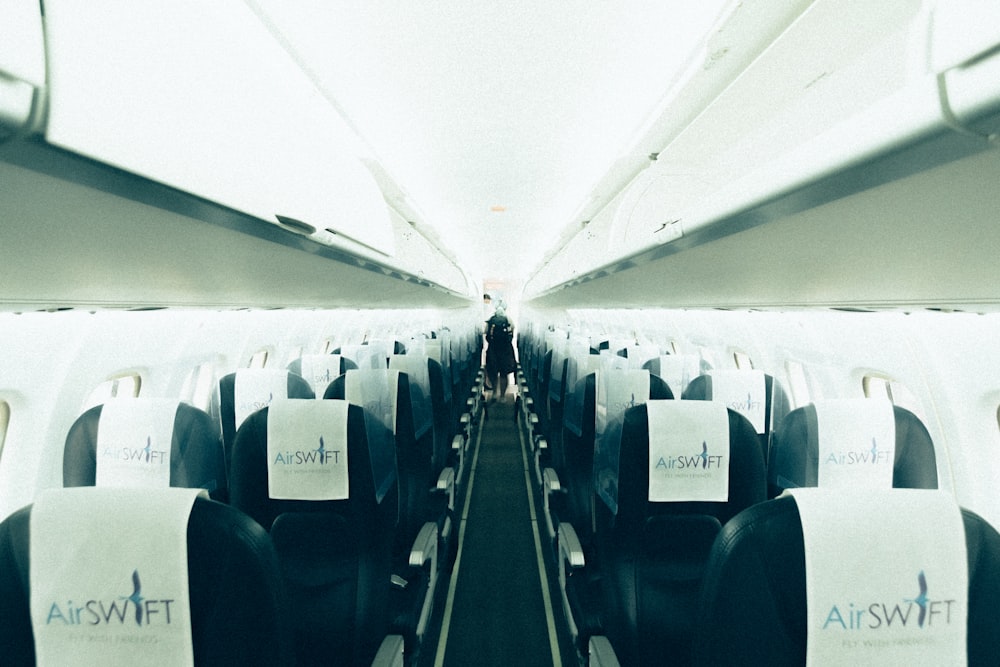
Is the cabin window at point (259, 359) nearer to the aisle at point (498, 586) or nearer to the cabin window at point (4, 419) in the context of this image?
the aisle at point (498, 586)

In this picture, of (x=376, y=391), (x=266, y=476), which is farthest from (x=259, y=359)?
(x=266, y=476)

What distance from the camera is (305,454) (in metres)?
1.82

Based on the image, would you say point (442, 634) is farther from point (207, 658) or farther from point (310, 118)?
point (310, 118)

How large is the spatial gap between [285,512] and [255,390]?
168cm

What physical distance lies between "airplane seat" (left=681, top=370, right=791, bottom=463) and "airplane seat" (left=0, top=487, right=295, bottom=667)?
2.77 meters

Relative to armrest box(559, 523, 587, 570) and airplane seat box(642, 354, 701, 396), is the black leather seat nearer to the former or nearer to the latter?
armrest box(559, 523, 587, 570)

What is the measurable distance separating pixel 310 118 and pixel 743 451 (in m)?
1.82

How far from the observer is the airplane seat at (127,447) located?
7.42 feet

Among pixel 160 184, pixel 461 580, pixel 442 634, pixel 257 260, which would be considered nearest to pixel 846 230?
pixel 160 184

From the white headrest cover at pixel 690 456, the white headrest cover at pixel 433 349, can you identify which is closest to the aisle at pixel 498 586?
the white headrest cover at pixel 433 349

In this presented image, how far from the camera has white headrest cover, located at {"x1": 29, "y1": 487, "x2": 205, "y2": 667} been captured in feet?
3.08

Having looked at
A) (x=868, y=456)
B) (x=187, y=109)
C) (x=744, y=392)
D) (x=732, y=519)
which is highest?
(x=187, y=109)

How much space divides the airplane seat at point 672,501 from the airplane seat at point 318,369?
10.7ft

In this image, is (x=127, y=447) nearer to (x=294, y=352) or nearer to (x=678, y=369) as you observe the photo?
(x=678, y=369)
